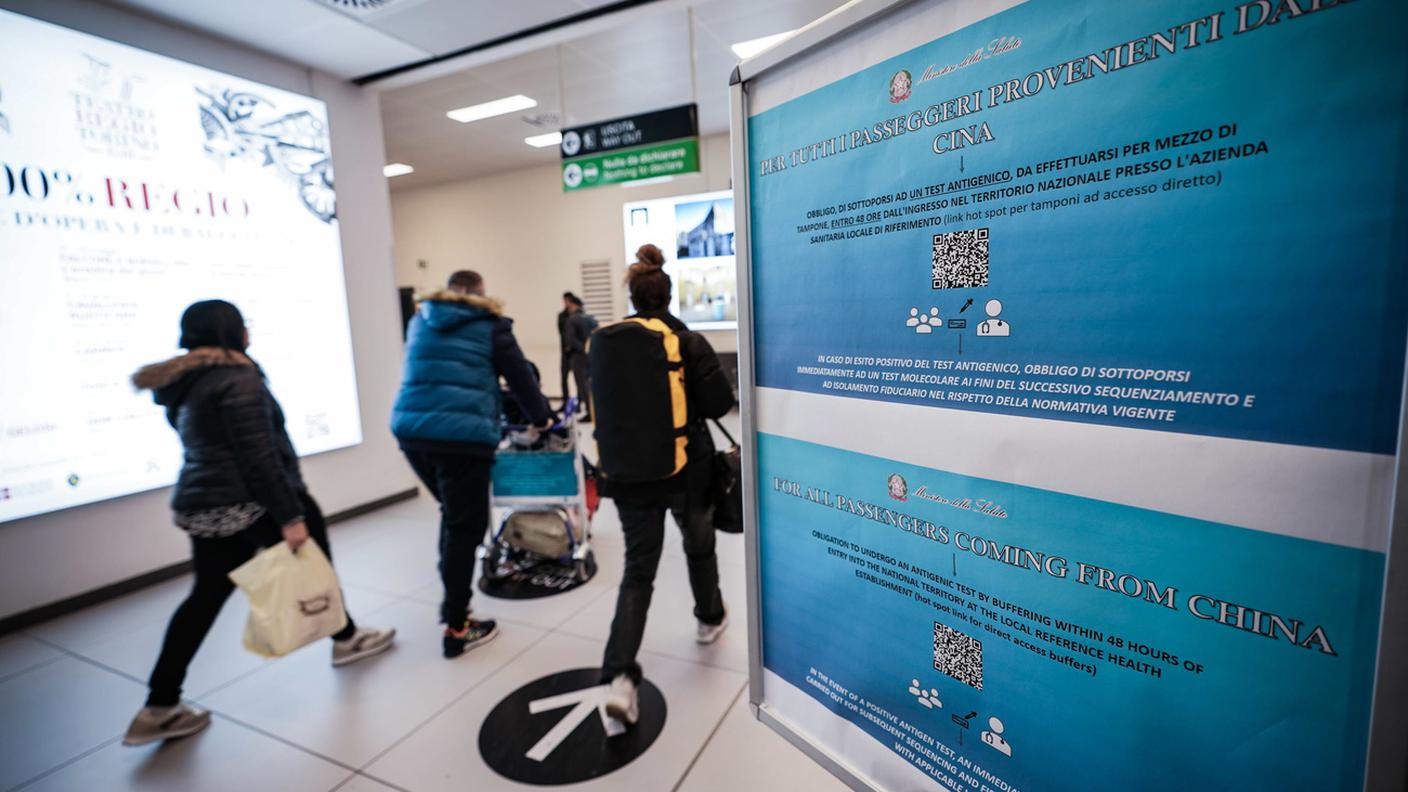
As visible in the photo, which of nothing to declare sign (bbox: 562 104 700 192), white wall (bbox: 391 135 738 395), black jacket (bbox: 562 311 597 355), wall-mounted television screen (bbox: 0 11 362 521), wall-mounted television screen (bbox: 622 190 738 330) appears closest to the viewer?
wall-mounted television screen (bbox: 0 11 362 521)

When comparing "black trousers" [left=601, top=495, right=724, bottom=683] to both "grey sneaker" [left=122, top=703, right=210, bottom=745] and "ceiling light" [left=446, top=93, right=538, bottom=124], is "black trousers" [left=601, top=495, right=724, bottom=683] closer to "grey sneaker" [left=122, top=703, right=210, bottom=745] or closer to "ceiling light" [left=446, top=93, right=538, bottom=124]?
"grey sneaker" [left=122, top=703, right=210, bottom=745]

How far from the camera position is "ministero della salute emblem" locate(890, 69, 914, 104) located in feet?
2.41

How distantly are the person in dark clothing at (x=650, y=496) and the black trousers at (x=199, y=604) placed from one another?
4.25ft

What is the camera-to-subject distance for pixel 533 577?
11.1 ft

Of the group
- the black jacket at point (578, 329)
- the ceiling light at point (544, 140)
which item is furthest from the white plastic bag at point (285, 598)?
the ceiling light at point (544, 140)

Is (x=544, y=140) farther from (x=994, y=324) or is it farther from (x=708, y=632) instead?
(x=994, y=324)

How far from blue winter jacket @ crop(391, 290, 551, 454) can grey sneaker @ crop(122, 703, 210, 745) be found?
1.18 m

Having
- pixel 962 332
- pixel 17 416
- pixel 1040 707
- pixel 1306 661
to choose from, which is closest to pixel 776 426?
pixel 962 332

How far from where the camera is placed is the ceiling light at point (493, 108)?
253 inches

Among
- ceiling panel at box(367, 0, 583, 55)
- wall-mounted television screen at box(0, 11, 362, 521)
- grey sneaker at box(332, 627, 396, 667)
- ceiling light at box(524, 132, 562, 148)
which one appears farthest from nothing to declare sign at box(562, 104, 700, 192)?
grey sneaker at box(332, 627, 396, 667)

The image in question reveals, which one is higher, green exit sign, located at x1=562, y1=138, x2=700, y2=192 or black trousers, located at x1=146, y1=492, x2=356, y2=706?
green exit sign, located at x1=562, y1=138, x2=700, y2=192

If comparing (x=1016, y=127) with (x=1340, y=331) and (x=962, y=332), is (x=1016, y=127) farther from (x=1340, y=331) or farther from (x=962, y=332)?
(x=1340, y=331)

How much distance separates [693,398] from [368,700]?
5.60 feet

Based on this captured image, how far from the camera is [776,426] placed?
0.98 metres
